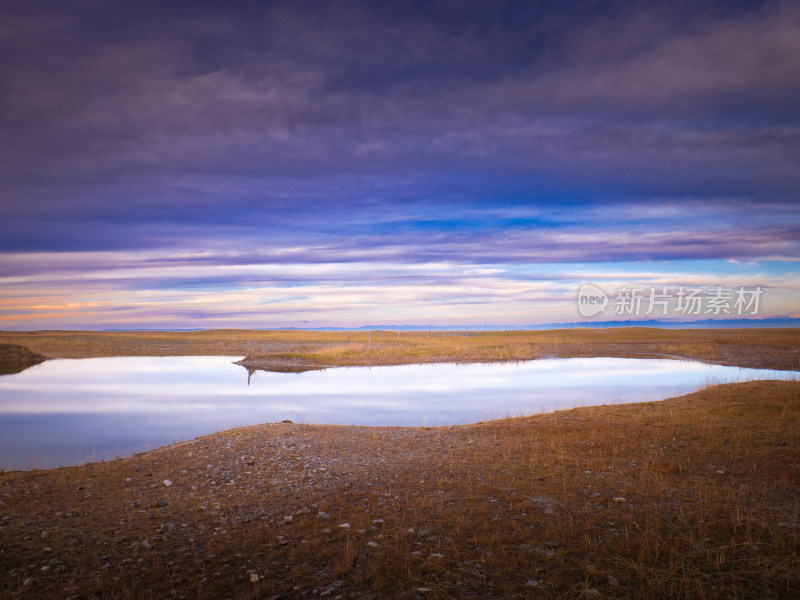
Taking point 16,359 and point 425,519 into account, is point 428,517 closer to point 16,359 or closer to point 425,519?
point 425,519

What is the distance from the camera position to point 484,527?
827 cm

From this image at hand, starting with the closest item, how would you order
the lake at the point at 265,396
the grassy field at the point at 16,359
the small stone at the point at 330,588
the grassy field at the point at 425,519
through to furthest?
the small stone at the point at 330,588 < the grassy field at the point at 425,519 < the lake at the point at 265,396 < the grassy field at the point at 16,359

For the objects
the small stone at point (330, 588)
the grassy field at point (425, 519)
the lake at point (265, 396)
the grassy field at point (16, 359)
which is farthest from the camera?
the grassy field at point (16, 359)

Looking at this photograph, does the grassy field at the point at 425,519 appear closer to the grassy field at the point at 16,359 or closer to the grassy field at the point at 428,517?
the grassy field at the point at 428,517

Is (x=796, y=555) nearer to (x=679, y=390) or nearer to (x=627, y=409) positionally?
(x=627, y=409)

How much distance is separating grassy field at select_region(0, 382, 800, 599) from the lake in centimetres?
718

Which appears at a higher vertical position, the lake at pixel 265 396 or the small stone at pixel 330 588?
the small stone at pixel 330 588

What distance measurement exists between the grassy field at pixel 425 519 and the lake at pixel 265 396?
7.18m

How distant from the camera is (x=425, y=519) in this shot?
884 cm

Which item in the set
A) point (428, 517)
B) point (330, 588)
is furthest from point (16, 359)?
point (330, 588)

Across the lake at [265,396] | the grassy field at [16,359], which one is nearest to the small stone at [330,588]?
the lake at [265,396]

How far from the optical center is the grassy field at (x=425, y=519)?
6.57 meters

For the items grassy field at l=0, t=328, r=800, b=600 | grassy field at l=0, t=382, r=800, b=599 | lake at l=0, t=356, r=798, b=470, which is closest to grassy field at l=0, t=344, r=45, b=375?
lake at l=0, t=356, r=798, b=470

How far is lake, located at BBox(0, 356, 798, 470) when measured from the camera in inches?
846
